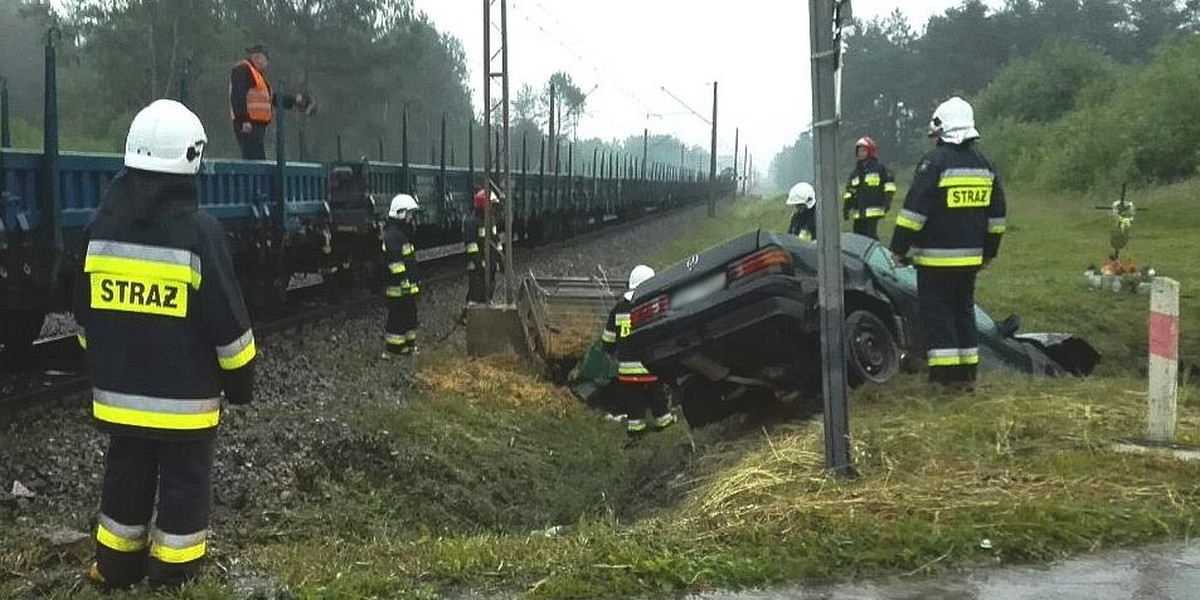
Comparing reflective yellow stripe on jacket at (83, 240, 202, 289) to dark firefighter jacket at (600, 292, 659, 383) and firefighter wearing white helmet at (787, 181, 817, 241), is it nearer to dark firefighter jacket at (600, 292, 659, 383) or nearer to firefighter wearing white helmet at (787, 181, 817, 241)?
Result: dark firefighter jacket at (600, 292, 659, 383)

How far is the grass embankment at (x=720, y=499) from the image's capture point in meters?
4.25

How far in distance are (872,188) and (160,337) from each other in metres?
10.1

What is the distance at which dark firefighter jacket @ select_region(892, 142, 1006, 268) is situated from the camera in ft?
23.1

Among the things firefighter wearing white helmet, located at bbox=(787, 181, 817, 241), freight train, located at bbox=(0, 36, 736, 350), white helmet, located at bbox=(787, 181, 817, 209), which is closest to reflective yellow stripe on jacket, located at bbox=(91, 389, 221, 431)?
freight train, located at bbox=(0, 36, 736, 350)

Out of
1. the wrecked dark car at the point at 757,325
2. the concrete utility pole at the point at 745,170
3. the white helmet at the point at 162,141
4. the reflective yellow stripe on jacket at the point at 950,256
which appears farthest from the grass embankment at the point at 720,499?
the concrete utility pole at the point at 745,170

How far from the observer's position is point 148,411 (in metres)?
4.07

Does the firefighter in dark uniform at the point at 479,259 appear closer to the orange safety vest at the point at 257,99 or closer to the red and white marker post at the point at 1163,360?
the orange safety vest at the point at 257,99

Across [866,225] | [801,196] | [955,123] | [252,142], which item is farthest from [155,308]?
[866,225]

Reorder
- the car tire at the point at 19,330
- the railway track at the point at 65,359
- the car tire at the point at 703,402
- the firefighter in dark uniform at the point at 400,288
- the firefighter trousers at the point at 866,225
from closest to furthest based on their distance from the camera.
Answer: the car tire at the point at 703,402 < the railway track at the point at 65,359 < the car tire at the point at 19,330 < the firefighter in dark uniform at the point at 400,288 < the firefighter trousers at the point at 866,225

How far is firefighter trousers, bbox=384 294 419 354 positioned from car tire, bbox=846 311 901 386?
229 inches

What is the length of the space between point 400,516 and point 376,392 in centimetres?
307

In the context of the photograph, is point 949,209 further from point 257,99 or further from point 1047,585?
point 257,99

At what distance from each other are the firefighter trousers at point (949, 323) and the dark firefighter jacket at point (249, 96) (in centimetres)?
796

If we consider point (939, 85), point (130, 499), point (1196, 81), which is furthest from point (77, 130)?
point (939, 85)
